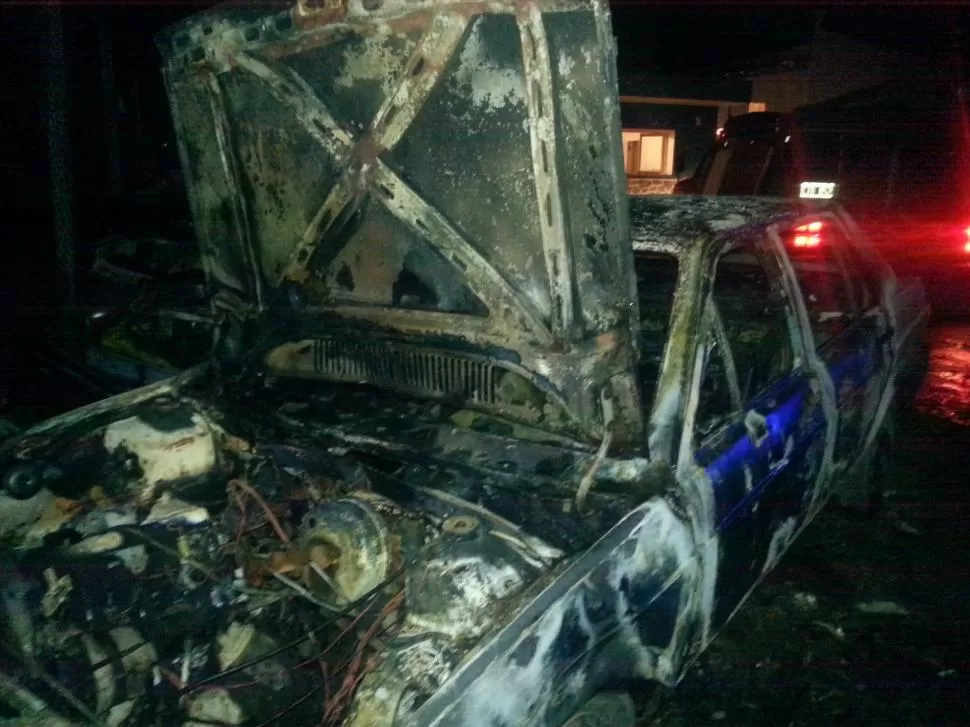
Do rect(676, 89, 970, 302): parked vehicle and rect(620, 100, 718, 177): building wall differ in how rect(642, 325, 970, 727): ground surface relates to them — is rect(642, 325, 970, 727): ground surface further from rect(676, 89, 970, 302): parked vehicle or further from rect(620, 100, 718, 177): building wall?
rect(620, 100, 718, 177): building wall

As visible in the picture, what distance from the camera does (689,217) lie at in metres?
2.70

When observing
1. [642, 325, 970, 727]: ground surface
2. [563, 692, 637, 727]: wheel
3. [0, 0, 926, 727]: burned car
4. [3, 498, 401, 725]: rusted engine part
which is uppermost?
[0, 0, 926, 727]: burned car

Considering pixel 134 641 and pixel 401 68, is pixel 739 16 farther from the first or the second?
pixel 134 641

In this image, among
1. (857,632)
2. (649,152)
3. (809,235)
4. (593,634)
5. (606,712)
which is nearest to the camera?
(593,634)

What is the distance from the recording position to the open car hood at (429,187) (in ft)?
6.22

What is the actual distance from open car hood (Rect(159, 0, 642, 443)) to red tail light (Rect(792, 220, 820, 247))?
1637mm

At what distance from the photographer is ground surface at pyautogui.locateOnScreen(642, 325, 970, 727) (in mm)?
2783

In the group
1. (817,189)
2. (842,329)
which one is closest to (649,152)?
(817,189)

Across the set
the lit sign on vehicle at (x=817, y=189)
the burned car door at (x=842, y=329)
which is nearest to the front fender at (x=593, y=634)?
the burned car door at (x=842, y=329)

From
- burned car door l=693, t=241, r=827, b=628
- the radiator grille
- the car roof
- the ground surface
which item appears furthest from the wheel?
the car roof

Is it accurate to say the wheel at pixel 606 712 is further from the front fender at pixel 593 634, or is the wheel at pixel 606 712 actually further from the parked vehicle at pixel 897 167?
the parked vehicle at pixel 897 167

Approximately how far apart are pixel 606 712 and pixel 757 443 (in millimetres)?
1002

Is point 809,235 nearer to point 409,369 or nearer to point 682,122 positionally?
point 409,369

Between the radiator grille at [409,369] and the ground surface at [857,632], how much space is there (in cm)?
111
